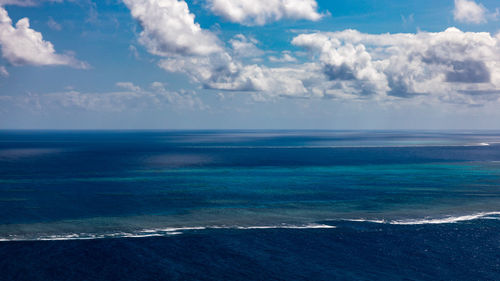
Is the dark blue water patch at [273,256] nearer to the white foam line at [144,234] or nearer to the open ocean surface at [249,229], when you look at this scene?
the open ocean surface at [249,229]

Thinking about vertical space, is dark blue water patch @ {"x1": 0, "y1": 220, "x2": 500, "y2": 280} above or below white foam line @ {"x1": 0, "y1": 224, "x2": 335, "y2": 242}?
below

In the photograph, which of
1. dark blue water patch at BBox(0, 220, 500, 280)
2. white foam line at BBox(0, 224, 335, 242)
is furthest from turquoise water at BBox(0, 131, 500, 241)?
dark blue water patch at BBox(0, 220, 500, 280)

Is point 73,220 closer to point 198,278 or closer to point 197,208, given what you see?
point 197,208

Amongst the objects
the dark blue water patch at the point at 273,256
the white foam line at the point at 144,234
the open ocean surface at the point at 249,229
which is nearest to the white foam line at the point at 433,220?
the open ocean surface at the point at 249,229

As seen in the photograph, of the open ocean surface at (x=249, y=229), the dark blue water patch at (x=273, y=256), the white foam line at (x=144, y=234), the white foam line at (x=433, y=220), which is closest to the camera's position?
the dark blue water patch at (x=273, y=256)

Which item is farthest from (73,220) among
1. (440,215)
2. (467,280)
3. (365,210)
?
(440,215)

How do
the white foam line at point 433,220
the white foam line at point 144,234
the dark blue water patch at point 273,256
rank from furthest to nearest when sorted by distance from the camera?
1. the white foam line at point 433,220
2. the white foam line at point 144,234
3. the dark blue water patch at point 273,256

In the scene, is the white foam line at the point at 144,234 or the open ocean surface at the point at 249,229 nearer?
the open ocean surface at the point at 249,229

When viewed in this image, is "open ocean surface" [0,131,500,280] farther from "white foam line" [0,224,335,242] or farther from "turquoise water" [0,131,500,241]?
"turquoise water" [0,131,500,241]

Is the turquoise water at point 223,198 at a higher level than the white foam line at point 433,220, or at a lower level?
higher

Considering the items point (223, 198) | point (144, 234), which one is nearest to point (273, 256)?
point (144, 234)
